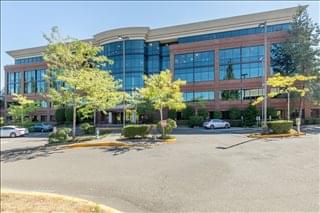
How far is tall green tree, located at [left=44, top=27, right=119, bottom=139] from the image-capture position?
18312 millimetres

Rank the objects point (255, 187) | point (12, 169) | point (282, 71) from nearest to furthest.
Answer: point (255, 187)
point (12, 169)
point (282, 71)

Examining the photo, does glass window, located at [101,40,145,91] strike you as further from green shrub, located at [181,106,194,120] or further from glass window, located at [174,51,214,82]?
green shrub, located at [181,106,194,120]

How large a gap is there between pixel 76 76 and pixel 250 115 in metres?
25.7

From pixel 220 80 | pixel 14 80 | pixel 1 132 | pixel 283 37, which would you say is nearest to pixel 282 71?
pixel 283 37

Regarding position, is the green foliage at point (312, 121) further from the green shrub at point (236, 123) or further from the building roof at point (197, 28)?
the building roof at point (197, 28)

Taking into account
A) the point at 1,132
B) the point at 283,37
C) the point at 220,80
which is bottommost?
the point at 1,132

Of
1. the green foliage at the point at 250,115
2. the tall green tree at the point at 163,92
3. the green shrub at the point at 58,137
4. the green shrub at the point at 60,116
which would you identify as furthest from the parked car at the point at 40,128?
the green foliage at the point at 250,115

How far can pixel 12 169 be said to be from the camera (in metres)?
10.3

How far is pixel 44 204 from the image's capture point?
5.96 m

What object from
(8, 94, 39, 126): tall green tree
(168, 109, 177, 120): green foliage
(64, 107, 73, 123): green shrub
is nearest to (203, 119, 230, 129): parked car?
(168, 109, 177, 120): green foliage

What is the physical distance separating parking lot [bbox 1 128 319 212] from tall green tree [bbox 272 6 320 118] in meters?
25.9

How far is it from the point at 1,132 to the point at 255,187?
1131 inches

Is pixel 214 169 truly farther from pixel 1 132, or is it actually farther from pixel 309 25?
pixel 309 25

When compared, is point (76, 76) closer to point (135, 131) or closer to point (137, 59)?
point (135, 131)
